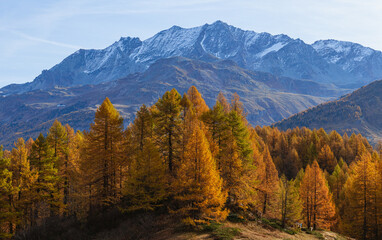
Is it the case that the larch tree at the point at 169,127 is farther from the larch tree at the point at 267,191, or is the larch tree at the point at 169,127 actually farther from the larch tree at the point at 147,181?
the larch tree at the point at 267,191

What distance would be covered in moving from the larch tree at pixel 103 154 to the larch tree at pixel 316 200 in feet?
108

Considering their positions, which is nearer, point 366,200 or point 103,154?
point 103,154

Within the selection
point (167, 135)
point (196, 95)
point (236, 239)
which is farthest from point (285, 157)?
point (236, 239)

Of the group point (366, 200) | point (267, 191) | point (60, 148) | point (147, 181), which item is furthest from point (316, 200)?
point (60, 148)

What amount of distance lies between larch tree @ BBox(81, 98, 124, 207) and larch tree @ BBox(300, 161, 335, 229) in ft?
108

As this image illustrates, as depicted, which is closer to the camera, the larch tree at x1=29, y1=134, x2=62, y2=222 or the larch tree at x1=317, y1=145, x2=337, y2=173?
the larch tree at x1=29, y1=134, x2=62, y2=222

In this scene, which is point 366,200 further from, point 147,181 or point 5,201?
point 5,201

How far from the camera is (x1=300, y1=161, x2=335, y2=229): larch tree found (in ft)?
157

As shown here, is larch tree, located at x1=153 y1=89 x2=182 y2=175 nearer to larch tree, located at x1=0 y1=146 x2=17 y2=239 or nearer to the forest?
the forest

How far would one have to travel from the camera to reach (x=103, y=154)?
35812 millimetres

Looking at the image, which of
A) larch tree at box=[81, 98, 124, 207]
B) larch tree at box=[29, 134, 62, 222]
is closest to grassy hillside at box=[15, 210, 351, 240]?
larch tree at box=[81, 98, 124, 207]

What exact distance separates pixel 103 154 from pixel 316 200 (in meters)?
36.7

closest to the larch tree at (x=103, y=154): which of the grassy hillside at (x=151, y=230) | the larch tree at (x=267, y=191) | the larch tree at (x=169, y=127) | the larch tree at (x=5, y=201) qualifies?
the grassy hillside at (x=151, y=230)

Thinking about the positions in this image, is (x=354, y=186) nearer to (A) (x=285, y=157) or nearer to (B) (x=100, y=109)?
(B) (x=100, y=109)
